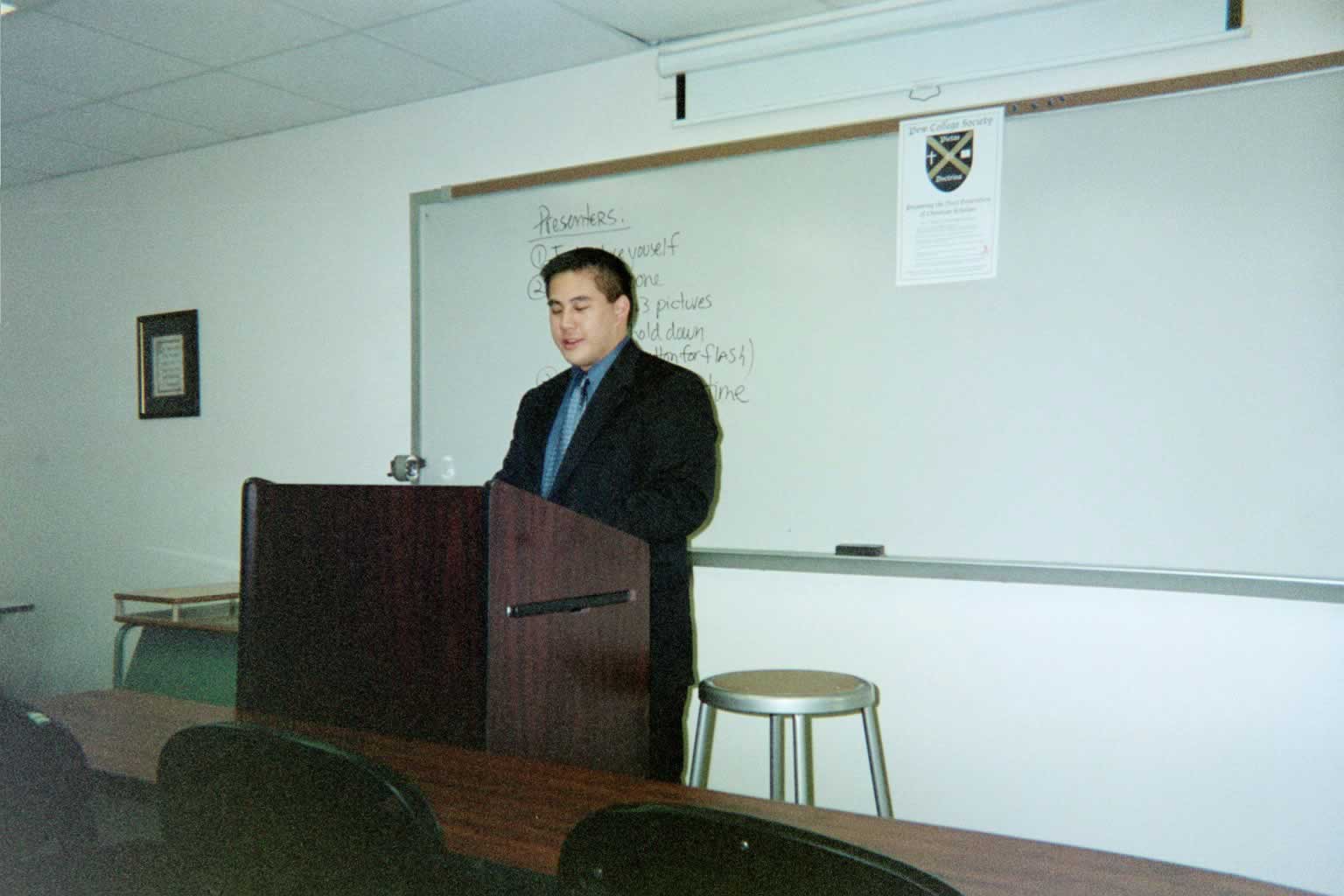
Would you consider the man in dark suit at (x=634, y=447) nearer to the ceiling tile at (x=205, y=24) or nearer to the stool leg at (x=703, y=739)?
the stool leg at (x=703, y=739)

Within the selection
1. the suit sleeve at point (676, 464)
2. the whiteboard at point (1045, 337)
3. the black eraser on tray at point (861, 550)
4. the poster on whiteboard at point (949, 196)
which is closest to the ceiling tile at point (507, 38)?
the whiteboard at point (1045, 337)

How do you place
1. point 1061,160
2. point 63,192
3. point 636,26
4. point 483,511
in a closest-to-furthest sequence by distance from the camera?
point 483,511 < point 1061,160 < point 636,26 < point 63,192

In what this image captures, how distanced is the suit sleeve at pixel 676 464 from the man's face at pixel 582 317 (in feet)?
0.57

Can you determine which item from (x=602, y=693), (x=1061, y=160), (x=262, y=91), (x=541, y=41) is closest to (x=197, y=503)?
(x=262, y=91)

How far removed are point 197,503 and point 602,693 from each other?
3251 millimetres

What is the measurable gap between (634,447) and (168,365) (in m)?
3.07

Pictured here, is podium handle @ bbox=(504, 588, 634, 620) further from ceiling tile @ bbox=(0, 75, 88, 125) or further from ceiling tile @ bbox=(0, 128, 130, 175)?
ceiling tile @ bbox=(0, 128, 130, 175)

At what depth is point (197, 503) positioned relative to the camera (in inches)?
170

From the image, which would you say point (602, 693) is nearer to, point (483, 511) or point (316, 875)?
point (483, 511)

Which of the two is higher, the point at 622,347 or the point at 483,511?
the point at 622,347

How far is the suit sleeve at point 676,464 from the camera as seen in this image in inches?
77.1

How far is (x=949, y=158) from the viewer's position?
2.67m

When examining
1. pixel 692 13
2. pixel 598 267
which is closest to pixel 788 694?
pixel 598 267

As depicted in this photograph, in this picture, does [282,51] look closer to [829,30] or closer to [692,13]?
[692,13]
